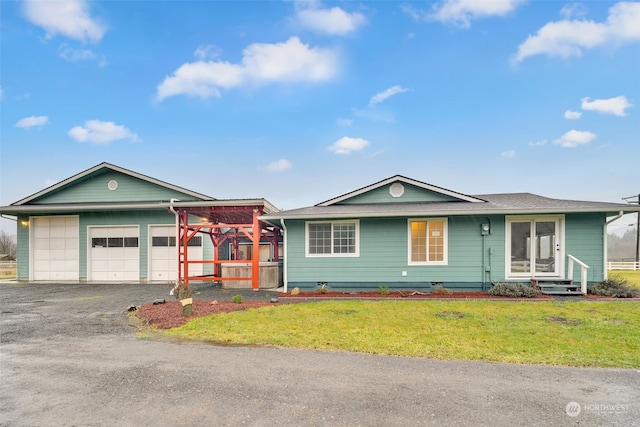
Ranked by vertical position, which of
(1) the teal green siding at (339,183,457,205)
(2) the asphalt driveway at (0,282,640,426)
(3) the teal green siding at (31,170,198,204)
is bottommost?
(2) the asphalt driveway at (0,282,640,426)

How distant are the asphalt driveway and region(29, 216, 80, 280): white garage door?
12.1 metres

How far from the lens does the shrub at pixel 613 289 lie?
376 inches

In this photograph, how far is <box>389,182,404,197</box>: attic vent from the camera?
40.3 ft

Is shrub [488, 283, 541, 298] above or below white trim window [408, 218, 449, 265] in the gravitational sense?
below

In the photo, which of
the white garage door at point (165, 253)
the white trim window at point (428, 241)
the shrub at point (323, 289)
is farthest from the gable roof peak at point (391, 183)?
the white garage door at point (165, 253)

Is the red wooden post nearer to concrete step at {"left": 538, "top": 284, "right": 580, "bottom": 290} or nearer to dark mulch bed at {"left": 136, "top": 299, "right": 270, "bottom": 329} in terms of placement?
dark mulch bed at {"left": 136, "top": 299, "right": 270, "bottom": 329}

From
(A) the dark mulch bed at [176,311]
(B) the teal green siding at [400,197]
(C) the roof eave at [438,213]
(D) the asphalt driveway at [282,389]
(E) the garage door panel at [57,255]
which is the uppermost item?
(B) the teal green siding at [400,197]

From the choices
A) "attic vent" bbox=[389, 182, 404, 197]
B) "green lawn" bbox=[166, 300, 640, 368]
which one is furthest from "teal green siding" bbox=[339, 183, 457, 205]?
"green lawn" bbox=[166, 300, 640, 368]

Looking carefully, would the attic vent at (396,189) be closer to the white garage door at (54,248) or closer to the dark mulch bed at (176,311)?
the dark mulch bed at (176,311)

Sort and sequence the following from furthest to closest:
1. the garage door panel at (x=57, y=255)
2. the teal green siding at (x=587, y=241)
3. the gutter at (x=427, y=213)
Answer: the garage door panel at (x=57, y=255) < the teal green siding at (x=587, y=241) < the gutter at (x=427, y=213)

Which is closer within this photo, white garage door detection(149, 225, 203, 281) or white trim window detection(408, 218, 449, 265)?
white trim window detection(408, 218, 449, 265)

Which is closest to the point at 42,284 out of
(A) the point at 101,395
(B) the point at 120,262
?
(B) the point at 120,262

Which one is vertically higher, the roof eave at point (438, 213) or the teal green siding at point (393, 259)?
the roof eave at point (438, 213)

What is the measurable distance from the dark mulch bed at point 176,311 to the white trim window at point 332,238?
278 cm
